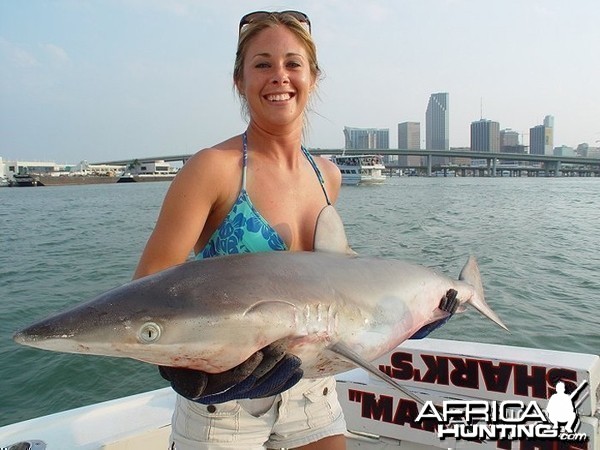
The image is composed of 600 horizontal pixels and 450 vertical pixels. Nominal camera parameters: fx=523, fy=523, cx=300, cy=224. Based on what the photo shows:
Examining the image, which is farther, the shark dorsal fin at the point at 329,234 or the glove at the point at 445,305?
the glove at the point at 445,305

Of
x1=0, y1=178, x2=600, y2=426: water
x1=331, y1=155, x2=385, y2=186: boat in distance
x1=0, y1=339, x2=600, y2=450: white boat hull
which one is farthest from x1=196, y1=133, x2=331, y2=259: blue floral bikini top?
x1=331, y1=155, x2=385, y2=186: boat in distance

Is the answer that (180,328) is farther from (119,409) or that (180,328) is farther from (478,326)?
(478,326)

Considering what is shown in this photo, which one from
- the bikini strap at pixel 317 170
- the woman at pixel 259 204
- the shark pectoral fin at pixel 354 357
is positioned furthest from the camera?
the bikini strap at pixel 317 170

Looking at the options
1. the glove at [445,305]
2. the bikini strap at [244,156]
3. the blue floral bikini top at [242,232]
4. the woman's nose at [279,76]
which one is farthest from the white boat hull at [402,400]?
the woman's nose at [279,76]

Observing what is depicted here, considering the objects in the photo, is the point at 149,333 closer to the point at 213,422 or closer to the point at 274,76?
the point at 213,422

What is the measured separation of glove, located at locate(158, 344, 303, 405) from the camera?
1.53m

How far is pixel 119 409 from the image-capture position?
10.8 feet

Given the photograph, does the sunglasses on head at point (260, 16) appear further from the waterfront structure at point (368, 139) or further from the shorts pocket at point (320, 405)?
the waterfront structure at point (368, 139)

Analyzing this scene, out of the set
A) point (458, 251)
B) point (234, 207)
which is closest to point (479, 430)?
point (234, 207)

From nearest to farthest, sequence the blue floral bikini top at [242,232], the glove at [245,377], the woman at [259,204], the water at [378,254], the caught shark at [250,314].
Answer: the caught shark at [250,314] < the glove at [245,377] < the woman at [259,204] < the blue floral bikini top at [242,232] < the water at [378,254]

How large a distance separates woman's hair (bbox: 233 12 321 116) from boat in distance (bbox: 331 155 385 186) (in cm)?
6928

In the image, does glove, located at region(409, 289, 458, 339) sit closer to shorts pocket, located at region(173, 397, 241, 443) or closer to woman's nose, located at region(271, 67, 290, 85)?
shorts pocket, located at region(173, 397, 241, 443)

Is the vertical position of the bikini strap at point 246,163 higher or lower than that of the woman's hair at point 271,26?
lower

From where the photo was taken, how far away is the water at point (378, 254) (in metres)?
6.88
